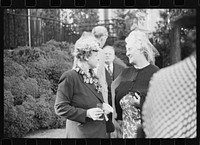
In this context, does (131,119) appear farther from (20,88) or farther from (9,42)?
(9,42)

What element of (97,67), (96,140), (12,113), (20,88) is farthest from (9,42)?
(96,140)

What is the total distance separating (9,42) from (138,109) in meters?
1.81

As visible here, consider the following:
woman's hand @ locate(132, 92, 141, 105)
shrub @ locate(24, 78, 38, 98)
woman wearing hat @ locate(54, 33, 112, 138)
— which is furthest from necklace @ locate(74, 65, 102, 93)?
shrub @ locate(24, 78, 38, 98)

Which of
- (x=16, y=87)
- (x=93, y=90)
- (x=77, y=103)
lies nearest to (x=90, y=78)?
(x=93, y=90)

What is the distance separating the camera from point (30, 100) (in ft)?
13.8

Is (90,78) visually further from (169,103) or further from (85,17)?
(169,103)

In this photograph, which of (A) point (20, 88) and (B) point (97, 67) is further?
(A) point (20, 88)

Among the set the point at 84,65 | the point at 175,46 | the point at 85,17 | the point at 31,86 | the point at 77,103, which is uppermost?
the point at 85,17

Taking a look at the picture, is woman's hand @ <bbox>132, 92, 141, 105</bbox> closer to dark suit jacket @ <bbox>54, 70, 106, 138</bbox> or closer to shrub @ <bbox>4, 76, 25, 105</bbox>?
dark suit jacket @ <bbox>54, 70, 106, 138</bbox>

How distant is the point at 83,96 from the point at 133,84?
24.5 inches

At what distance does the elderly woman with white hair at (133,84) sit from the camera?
12.7 feet

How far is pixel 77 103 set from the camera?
3.73m

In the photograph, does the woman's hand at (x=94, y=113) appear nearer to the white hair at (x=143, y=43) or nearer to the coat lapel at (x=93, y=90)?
the coat lapel at (x=93, y=90)

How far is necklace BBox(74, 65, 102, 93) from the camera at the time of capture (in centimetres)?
373
